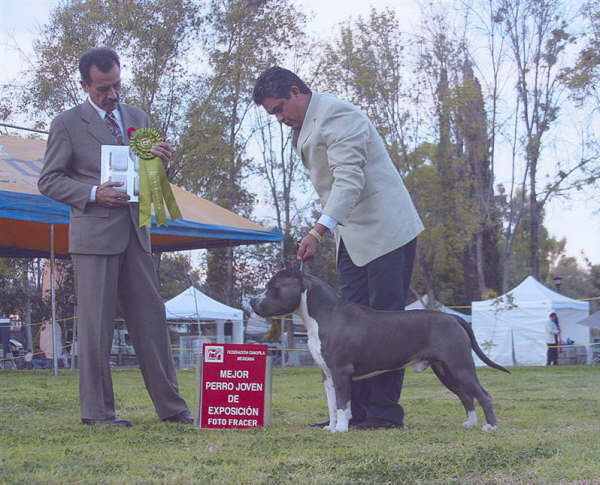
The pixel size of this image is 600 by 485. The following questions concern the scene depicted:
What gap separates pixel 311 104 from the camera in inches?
152

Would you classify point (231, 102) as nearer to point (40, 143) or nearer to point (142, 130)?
point (40, 143)

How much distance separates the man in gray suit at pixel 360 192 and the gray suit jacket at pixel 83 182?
0.92 metres

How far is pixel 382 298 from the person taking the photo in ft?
12.7

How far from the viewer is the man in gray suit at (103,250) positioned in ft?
12.3

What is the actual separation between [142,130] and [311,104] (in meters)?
0.96

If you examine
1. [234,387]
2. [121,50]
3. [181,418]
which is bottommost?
[181,418]

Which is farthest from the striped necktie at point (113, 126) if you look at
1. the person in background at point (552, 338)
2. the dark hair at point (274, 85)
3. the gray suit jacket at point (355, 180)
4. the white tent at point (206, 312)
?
the person in background at point (552, 338)

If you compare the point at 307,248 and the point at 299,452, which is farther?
the point at 307,248

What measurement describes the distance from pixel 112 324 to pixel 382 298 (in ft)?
4.77

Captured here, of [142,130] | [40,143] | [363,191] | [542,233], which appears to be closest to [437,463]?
[363,191]

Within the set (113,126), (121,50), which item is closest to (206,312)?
(121,50)

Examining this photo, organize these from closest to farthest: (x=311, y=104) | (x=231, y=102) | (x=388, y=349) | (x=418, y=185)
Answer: (x=388, y=349)
(x=311, y=104)
(x=231, y=102)
(x=418, y=185)

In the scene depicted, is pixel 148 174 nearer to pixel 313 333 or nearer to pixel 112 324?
pixel 112 324

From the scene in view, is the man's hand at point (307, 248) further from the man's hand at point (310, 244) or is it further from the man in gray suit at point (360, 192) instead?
the man in gray suit at point (360, 192)
